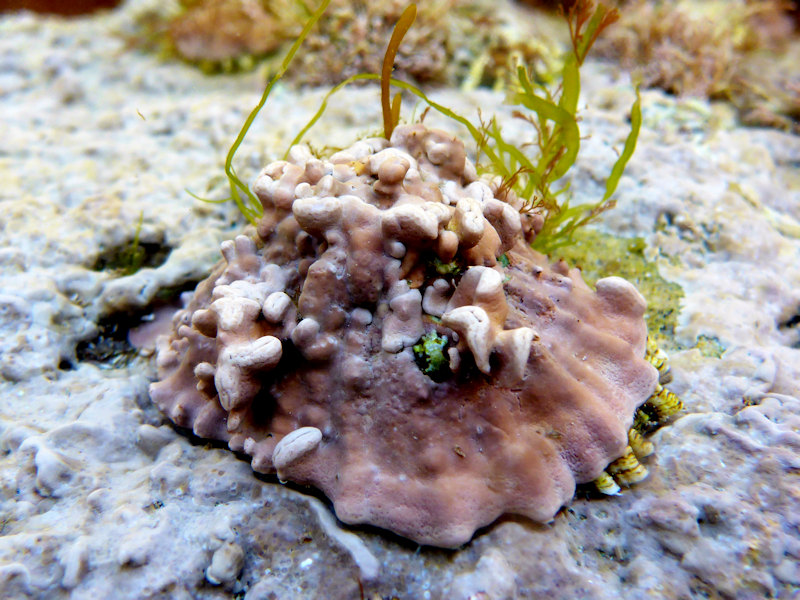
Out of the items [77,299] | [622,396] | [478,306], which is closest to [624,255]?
[622,396]

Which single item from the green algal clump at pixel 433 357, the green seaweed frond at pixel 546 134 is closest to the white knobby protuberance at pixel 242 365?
the green algal clump at pixel 433 357

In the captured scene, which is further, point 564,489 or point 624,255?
point 624,255

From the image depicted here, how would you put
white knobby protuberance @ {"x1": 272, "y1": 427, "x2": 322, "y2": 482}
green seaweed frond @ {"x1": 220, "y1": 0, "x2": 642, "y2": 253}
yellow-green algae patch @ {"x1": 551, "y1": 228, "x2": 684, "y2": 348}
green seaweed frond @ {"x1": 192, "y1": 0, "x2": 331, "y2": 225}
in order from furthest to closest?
yellow-green algae patch @ {"x1": 551, "y1": 228, "x2": 684, "y2": 348} → green seaweed frond @ {"x1": 220, "y1": 0, "x2": 642, "y2": 253} → green seaweed frond @ {"x1": 192, "y1": 0, "x2": 331, "y2": 225} → white knobby protuberance @ {"x1": 272, "y1": 427, "x2": 322, "y2": 482}

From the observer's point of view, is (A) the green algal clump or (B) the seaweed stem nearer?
(A) the green algal clump

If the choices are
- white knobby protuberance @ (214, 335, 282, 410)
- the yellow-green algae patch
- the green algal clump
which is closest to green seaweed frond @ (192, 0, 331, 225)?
white knobby protuberance @ (214, 335, 282, 410)

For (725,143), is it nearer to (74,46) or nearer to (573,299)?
(573,299)

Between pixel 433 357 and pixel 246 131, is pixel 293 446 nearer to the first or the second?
pixel 433 357

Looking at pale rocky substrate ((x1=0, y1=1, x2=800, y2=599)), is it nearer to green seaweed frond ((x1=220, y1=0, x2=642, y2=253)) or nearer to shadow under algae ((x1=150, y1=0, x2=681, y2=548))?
shadow under algae ((x1=150, y1=0, x2=681, y2=548))
